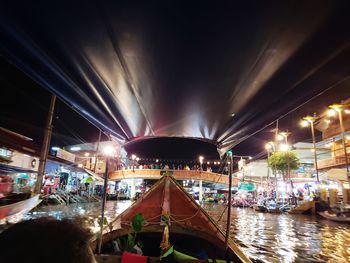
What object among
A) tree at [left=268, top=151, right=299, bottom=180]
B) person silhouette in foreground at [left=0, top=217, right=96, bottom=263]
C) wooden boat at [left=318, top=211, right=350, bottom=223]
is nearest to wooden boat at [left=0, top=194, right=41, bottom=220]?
person silhouette in foreground at [left=0, top=217, right=96, bottom=263]

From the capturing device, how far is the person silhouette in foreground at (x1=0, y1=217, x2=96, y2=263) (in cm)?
52

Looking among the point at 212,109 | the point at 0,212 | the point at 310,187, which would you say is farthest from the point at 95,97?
the point at 310,187

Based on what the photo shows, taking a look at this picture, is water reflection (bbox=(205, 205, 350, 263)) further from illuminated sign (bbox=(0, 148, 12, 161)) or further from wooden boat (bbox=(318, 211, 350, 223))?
illuminated sign (bbox=(0, 148, 12, 161))

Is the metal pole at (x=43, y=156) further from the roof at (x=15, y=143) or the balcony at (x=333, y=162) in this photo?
the balcony at (x=333, y=162)

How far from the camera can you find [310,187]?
2505cm

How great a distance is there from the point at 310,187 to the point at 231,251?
27.4 metres

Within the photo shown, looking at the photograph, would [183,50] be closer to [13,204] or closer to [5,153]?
[13,204]

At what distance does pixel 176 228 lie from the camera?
3457mm

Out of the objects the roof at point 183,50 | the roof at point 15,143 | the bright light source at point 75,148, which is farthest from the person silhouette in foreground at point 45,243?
the bright light source at point 75,148

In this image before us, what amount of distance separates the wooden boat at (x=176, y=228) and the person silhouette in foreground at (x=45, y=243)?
2621mm

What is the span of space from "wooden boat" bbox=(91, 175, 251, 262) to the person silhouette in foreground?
262 centimetres

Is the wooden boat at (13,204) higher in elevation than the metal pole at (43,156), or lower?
lower

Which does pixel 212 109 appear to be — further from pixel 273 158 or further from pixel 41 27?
pixel 273 158

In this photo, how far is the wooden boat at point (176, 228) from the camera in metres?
3.18
